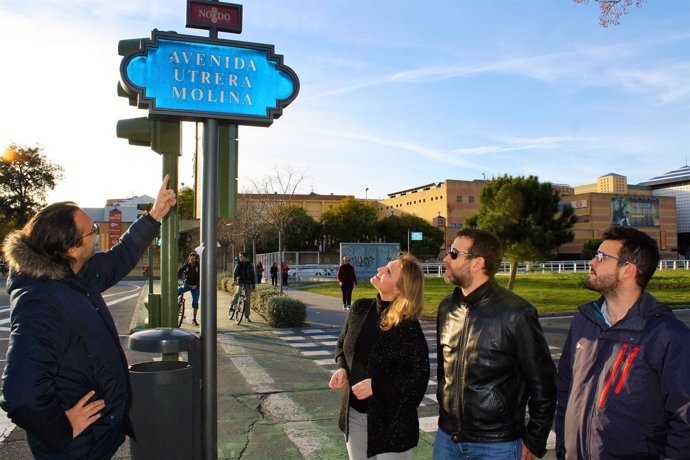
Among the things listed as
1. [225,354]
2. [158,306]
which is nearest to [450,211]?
[225,354]

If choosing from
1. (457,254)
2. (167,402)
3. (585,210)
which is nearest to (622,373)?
(457,254)

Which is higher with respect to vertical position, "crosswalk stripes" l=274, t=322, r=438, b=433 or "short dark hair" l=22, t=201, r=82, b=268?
"short dark hair" l=22, t=201, r=82, b=268

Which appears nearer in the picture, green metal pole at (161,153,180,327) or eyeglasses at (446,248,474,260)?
eyeglasses at (446,248,474,260)

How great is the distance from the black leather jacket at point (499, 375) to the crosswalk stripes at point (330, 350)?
113 inches

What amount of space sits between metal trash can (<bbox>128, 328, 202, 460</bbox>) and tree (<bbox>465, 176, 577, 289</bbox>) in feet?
58.9

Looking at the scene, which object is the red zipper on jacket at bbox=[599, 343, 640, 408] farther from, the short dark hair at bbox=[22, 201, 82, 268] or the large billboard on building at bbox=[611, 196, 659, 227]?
the large billboard on building at bbox=[611, 196, 659, 227]

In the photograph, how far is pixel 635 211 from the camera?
7762 cm

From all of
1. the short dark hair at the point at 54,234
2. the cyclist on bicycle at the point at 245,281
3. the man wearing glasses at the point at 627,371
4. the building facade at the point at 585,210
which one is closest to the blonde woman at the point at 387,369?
the man wearing glasses at the point at 627,371

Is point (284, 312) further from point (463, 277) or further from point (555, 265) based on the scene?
point (555, 265)

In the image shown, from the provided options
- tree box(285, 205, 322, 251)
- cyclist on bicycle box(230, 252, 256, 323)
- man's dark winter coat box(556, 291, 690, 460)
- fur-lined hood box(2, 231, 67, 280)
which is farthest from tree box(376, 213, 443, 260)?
fur-lined hood box(2, 231, 67, 280)

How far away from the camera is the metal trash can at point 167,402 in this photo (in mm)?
2910

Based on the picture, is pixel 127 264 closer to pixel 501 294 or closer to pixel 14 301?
pixel 14 301

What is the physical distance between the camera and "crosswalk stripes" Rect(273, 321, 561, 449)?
609 centimetres

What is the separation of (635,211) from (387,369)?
277 ft
